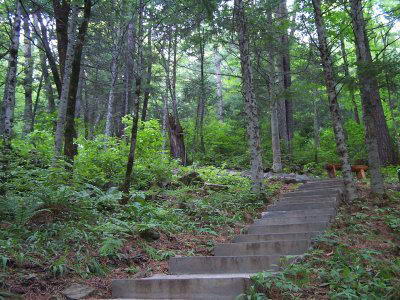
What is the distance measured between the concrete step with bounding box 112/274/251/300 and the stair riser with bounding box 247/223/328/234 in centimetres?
250

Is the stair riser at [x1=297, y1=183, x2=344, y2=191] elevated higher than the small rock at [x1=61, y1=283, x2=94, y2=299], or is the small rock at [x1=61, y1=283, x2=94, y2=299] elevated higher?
the stair riser at [x1=297, y1=183, x2=344, y2=191]

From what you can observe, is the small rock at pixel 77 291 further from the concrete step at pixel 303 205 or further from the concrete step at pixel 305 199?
the concrete step at pixel 305 199

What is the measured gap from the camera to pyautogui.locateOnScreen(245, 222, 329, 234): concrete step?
6758mm

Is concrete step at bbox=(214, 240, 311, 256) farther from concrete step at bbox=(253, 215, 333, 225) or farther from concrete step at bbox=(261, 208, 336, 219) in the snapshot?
concrete step at bbox=(261, 208, 336, 219)

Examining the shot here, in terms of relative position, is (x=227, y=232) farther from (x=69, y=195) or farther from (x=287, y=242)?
(x=69, y=195)

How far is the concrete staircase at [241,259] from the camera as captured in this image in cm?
449

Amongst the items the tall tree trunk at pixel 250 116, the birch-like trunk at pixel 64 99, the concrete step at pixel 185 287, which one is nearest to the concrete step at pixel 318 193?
the tall tree trunk at pixel 250 116

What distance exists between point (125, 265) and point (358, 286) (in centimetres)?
341

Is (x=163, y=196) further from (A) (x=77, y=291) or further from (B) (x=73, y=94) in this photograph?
(A) (x=77, y=291)

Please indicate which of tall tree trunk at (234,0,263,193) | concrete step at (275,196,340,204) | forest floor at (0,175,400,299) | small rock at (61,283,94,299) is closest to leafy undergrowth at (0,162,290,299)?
forest floor at (0,175,400,299)

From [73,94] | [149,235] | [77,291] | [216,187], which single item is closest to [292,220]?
[149,235]

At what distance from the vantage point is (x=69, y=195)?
22.1ft

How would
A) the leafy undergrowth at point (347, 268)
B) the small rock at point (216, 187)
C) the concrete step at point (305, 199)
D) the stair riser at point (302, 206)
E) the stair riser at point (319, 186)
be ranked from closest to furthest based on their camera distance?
the leafy undergrowth at point (347, 268), the stair riser at point (302, 206), the concrete step at point (305, 199), the stair riser at point (319, 186), the small rock at point (216, 187)

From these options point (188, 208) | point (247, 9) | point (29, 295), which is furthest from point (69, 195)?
point (247, 9)
